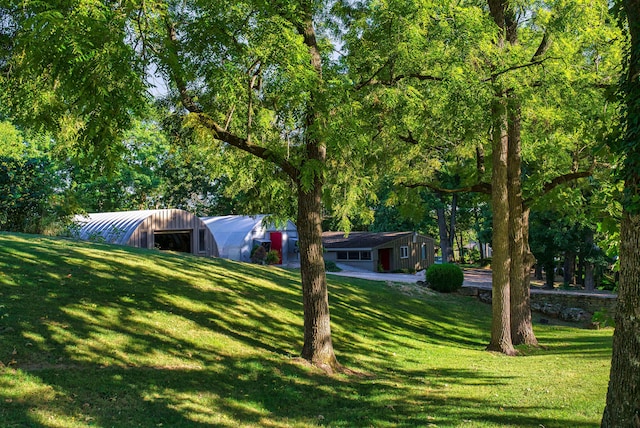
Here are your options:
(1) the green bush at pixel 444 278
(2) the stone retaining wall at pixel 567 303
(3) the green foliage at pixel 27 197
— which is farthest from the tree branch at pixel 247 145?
(2) the stone retaining wall at pixel 567 303

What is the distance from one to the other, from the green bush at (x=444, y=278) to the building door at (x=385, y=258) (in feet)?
50.0

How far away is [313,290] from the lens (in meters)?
10.6

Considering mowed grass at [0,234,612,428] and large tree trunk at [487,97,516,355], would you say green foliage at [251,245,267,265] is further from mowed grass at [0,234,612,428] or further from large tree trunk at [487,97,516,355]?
large tree trunk at [487,97,516,355]

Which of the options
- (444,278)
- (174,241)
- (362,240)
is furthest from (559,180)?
(362,240)

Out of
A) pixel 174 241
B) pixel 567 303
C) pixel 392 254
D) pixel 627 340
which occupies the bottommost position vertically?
pixel 567 303

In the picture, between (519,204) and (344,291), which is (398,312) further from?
(519,204)

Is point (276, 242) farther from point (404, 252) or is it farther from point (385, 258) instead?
point (404, 252)

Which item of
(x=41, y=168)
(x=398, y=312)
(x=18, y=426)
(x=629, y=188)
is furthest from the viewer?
(x=41, y=168)

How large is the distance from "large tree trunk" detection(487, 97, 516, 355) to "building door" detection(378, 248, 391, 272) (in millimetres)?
28697

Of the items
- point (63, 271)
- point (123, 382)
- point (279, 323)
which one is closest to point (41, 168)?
point (63, 271)

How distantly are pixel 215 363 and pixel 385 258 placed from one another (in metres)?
35.5

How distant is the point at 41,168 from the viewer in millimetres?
23547

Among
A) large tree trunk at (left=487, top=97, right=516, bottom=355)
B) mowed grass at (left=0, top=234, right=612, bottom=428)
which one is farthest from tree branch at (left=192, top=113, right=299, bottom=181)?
large tree trunk at (left=487, top=97, right=516, bottom=355)

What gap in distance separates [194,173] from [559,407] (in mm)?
49334
